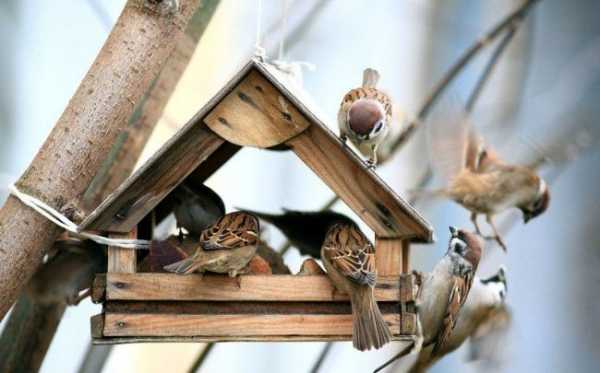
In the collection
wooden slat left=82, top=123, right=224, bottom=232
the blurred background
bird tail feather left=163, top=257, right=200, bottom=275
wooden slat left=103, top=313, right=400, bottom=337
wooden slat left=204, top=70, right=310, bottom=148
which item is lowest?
wooden slat left=103, top=313, right=400, bottom=337

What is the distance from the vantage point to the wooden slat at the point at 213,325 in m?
2.34

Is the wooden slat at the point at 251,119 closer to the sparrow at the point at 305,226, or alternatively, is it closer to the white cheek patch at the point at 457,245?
the sparrow at the point at 305,226

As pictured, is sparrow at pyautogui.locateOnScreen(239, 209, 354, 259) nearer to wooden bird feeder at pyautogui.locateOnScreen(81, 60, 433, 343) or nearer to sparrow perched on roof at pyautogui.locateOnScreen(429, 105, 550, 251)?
wooden bird feeder at pyautogui.locateOnScreen(81, 60, 433, 343)

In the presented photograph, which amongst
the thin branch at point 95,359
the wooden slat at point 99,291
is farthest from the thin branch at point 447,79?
the wooden slat at point 99,291

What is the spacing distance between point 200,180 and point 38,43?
2.01m

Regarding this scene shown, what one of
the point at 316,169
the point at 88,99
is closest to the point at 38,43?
the point at 88,99

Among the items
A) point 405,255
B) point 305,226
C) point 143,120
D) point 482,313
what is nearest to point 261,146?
point 405,255

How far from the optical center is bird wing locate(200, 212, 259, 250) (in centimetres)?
241

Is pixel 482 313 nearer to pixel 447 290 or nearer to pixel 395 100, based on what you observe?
pixel 447 290

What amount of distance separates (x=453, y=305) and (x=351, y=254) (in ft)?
2.04

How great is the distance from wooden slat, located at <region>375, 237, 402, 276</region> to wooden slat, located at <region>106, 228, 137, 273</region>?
563 mm

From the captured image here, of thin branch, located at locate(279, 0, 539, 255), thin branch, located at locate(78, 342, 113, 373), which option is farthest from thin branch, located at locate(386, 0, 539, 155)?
thin branch, located at locate(78, 342, 113, 373)

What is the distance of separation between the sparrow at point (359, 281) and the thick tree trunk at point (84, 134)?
0.61 meters

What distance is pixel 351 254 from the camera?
243 centimetres
